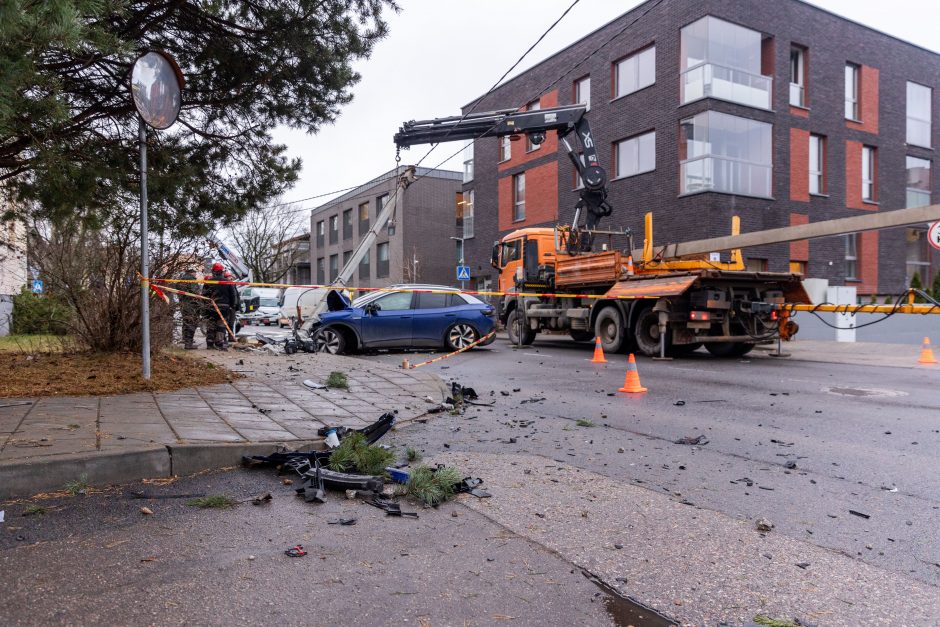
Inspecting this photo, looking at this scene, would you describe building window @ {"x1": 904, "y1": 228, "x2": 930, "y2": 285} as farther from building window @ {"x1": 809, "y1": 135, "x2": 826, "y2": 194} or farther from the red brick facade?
the red brick facade

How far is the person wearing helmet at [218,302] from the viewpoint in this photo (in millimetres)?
11141

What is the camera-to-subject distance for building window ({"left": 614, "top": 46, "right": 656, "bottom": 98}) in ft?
73.2

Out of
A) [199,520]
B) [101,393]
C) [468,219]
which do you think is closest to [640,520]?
[199,520]

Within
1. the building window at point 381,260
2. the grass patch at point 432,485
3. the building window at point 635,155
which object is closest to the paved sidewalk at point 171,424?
the grass patch at point 432,485

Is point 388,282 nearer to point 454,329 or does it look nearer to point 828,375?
point 454,329

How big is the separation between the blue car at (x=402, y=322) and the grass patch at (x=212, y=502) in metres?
11.0

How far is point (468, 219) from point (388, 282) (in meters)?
12.2

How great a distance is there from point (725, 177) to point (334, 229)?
39148 millimetres

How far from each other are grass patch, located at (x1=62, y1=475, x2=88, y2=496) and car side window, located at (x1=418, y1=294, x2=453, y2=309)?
11.3 metres

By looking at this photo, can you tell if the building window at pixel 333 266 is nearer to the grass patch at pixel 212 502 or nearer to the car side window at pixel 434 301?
the car side window at pixel 434 301

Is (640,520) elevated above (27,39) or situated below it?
below

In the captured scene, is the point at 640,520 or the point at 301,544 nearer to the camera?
the point at 301,544

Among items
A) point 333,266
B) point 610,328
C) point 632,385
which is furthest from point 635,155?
point 333,266

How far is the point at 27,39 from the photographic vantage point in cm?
390
